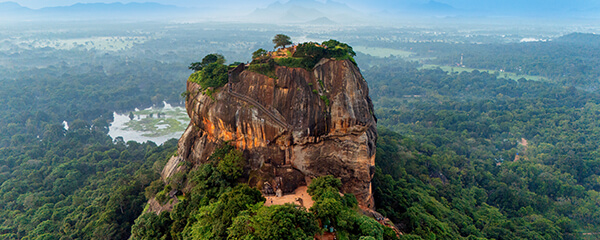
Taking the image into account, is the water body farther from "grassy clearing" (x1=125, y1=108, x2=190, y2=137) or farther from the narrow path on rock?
the narrow path on rock

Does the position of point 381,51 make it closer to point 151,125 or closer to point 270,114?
point 151,125

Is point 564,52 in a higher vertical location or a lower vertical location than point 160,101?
higher

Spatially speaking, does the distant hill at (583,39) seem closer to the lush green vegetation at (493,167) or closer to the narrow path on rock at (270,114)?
the lush green vegetation at (493,167)

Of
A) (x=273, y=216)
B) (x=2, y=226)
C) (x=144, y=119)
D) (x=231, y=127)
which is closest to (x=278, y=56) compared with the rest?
(x=231, y=127)

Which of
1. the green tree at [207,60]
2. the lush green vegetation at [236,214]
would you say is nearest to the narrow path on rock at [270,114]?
the lush green vegetation at [236,214]

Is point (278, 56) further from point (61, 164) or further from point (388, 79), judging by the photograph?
point (388, 79)

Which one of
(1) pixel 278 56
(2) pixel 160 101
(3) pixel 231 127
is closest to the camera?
(3) pixel 231 127
